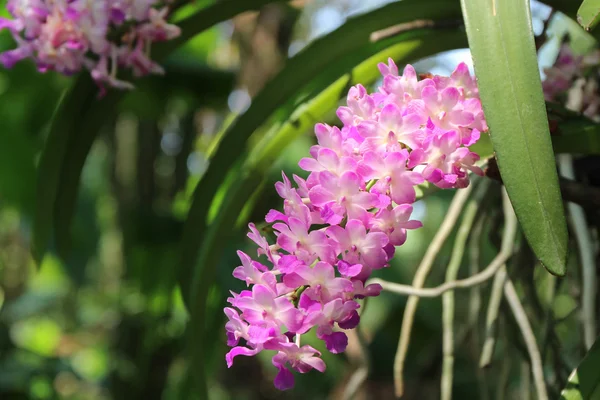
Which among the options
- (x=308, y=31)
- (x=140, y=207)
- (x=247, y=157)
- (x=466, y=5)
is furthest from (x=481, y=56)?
(x=308, y=31)

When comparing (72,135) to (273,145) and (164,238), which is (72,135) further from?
(164,238)

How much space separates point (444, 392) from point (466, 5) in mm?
387

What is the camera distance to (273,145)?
621 millimetres

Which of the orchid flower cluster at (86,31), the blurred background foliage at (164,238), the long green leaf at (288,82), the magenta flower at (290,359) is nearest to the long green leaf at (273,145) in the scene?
the long green leaf at (288,82)

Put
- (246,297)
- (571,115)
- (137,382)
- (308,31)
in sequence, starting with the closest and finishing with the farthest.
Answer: (246,297) < (571,115) < (137,382) < (308,31)

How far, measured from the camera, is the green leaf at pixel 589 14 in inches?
14.1

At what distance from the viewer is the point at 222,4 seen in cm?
65

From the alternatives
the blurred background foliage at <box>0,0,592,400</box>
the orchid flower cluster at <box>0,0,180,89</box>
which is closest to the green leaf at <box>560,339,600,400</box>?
the orchid flower cluster at <box>0,0,180,89</box>

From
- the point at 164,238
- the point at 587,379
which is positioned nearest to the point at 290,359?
the point at 587,379

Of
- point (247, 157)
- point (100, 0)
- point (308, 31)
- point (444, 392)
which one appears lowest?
point (444, 392)

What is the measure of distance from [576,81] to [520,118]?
0.36 meters

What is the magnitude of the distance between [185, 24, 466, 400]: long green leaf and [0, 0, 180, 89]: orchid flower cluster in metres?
0.13

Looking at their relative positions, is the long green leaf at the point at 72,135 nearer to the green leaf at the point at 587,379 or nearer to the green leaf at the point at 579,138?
the green leaf at the point at 579,138

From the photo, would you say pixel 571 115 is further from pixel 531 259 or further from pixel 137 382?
pixel 137 382
